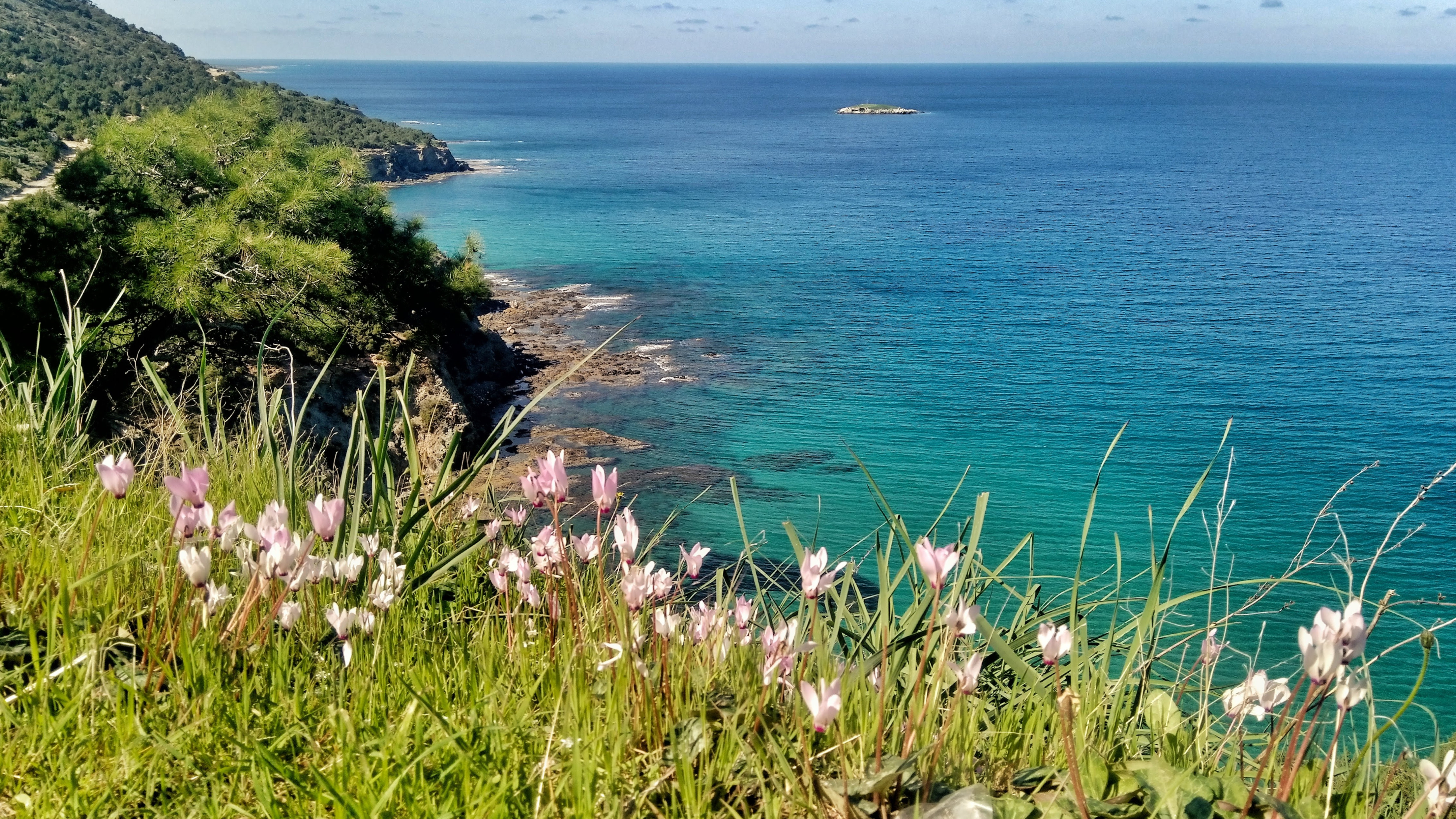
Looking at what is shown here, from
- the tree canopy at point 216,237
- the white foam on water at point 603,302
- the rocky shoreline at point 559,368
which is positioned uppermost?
the tree canopy at point 216,237

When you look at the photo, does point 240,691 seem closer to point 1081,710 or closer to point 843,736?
point 843,736

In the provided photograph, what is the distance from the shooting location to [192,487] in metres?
2.10

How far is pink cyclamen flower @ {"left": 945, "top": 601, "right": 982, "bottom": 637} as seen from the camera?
1786 millimetres

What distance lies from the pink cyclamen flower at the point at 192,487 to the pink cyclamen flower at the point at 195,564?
117 mm

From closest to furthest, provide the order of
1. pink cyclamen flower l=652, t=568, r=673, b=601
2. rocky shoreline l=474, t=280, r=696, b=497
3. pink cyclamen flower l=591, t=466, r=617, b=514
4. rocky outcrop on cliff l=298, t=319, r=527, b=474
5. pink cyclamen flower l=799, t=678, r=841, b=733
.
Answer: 1. pink cyclamen flower l=799, t=678, r=841, b=733
2. pink cyclamen flower l=591, t=466, r=617, b=514
3. pink cyclamen flower l=652, t=568, r=673, b=601
4. rocky outcrop on cliff l=298, t=319, r=527, b=474
5. rocky shoreline l=474, t=280, r=696, b=497

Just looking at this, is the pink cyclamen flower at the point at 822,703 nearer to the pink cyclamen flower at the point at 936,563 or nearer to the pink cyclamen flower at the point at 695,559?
the pink cyclamen flower at the point at 936,563

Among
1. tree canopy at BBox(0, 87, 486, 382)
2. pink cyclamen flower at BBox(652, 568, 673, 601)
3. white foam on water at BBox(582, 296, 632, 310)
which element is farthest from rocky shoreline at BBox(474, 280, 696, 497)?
pink cyclamen flower at BBox(652, 568, 673, 601)

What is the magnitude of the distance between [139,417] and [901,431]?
813 inches

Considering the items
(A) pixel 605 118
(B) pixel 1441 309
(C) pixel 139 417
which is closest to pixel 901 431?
(C) pixel 139 417

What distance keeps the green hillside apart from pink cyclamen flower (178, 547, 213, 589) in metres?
38.9

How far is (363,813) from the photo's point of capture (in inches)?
63.7

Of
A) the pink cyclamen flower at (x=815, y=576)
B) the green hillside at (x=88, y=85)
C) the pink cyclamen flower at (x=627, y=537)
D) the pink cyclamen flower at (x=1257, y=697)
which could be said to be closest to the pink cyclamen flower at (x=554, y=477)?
the pink cyclamen flower at (x=627, y=537)

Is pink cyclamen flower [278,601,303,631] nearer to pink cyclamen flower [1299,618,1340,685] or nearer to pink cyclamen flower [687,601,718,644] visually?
pink cyclamen flower [687,601,718,644]

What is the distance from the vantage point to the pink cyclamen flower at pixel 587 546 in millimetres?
2637
